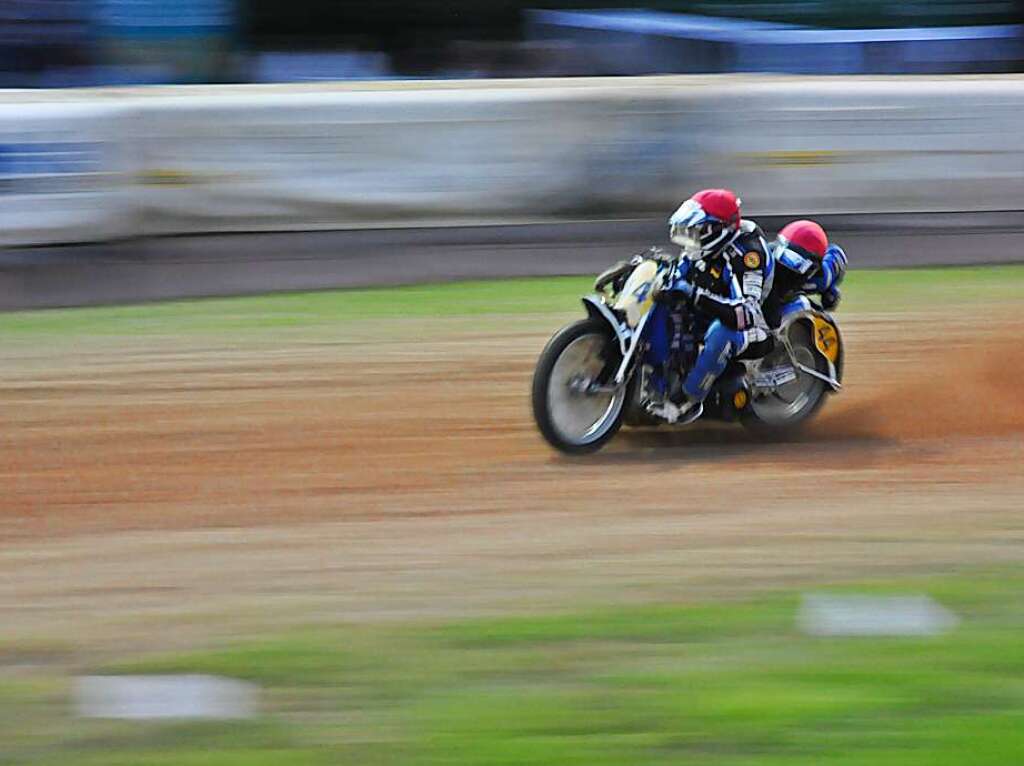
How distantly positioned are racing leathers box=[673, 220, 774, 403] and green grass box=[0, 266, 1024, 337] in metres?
3.87

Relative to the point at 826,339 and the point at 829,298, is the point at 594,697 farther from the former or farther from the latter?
the point at 829,298

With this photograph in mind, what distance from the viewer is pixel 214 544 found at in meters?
6.58

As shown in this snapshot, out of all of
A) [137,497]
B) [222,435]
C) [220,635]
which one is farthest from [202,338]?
[220,635]

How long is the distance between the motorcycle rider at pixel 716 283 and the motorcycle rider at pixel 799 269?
14.4 inches

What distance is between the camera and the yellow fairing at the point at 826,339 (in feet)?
28.5

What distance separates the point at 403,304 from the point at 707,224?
4.61 metres

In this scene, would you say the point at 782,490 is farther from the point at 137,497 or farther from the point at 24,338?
the point at 24,338

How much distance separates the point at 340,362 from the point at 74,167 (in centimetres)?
376

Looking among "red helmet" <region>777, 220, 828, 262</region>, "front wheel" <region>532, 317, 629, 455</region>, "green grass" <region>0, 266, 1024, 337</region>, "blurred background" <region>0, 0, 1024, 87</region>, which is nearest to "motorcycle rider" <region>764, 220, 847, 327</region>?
"red helmet" <region>777, 220, 828, 262</region>

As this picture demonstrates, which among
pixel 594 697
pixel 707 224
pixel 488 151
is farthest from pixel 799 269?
pixel 488 151

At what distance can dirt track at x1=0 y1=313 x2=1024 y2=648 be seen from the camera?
5.94m

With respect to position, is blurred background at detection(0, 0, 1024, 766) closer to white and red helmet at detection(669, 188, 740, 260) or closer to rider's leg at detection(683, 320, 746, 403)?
rider's leg at detection(683, 320, 746, 403)

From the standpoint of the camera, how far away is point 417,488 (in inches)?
299

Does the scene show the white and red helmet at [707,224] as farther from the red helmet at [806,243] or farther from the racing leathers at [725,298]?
the red helmet at [806,243]
